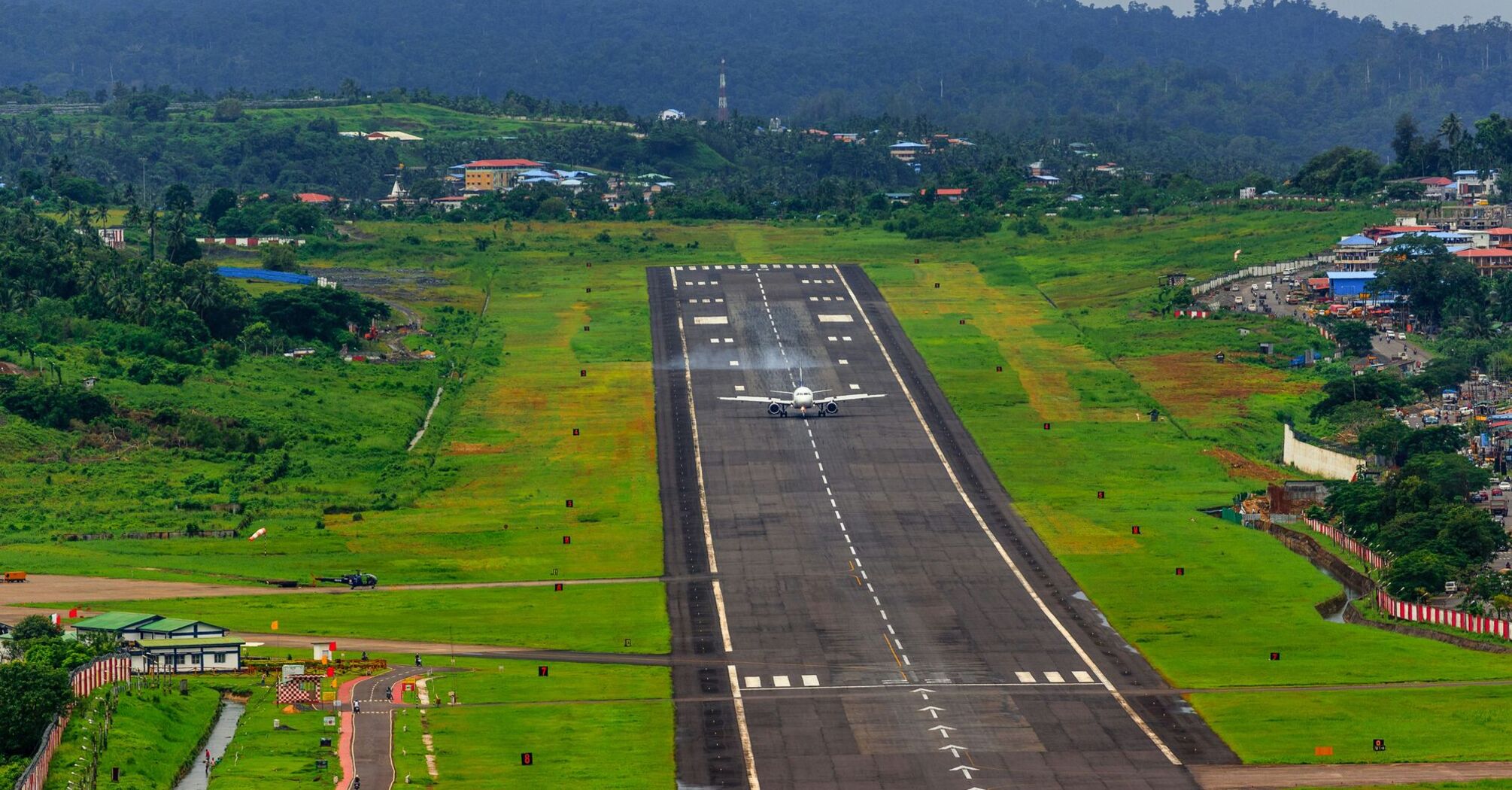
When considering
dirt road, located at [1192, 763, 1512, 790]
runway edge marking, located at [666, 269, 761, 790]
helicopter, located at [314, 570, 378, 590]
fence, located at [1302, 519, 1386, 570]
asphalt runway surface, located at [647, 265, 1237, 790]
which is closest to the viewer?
dirt road, located at [1192, 763, 1512, 790]

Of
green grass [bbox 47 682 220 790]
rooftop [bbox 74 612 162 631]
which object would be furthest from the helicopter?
green grass [bbox 47 682 220 790]

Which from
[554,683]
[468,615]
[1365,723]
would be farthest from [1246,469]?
[554,683]

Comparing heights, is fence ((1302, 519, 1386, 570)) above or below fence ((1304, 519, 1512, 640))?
below

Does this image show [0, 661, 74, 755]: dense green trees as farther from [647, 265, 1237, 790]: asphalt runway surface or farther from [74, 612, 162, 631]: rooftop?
[647, 265, 1237, 790]: asphalt runway surface

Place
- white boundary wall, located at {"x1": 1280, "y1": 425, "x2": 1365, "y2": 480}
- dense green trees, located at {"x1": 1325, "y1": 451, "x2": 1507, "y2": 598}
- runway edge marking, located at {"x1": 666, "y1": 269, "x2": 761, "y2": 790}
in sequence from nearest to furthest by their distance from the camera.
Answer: runway edge marking, located at {"x1": 666, "y1": 269, "x2": 761, "y2": 790}
dense green trees, located at {"x1": 1325, "y1": 451, "x2": 1507, "y2": 598}
white boundary wall, located at {"x1": 1280, "y1": 425, "x2": 1365, "y2": 480}

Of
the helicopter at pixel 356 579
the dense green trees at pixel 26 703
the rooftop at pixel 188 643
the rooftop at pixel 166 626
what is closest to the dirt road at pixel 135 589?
the helicopter at pixel 356 579

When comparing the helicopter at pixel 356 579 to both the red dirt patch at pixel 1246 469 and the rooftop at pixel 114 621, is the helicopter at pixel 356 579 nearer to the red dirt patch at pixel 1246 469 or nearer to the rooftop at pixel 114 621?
the rooftop at pixel 114 621

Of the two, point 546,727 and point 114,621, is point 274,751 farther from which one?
point 114,621
